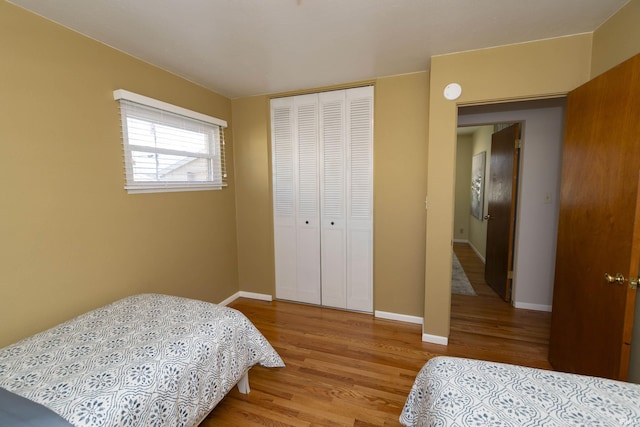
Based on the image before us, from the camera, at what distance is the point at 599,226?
1624 mm

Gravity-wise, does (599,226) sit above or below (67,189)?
below

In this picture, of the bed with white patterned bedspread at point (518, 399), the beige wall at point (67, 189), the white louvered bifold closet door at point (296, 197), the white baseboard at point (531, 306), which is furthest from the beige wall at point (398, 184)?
the bed with white patterned bedspread at point (518, 399)

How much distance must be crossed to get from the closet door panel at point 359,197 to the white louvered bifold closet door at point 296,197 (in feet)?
1.28

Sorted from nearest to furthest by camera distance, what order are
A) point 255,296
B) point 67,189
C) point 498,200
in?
point 67,189 → point 255,296 → point 498,200

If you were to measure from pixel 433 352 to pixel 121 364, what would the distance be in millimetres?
2233

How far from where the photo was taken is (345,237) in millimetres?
3080

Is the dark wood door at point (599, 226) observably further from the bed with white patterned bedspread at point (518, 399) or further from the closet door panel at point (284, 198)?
the closet door panel at point (284, 198)

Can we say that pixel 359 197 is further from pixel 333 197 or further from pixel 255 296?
pixel 255 296

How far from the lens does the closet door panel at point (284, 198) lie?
3191 mm

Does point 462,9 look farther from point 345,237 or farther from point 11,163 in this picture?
point 11,163

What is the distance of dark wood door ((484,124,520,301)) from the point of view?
326 cm

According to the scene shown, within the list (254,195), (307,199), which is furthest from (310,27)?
(254,195)

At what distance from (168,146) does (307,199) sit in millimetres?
1490

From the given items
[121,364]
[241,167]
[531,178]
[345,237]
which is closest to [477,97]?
[531,178]
